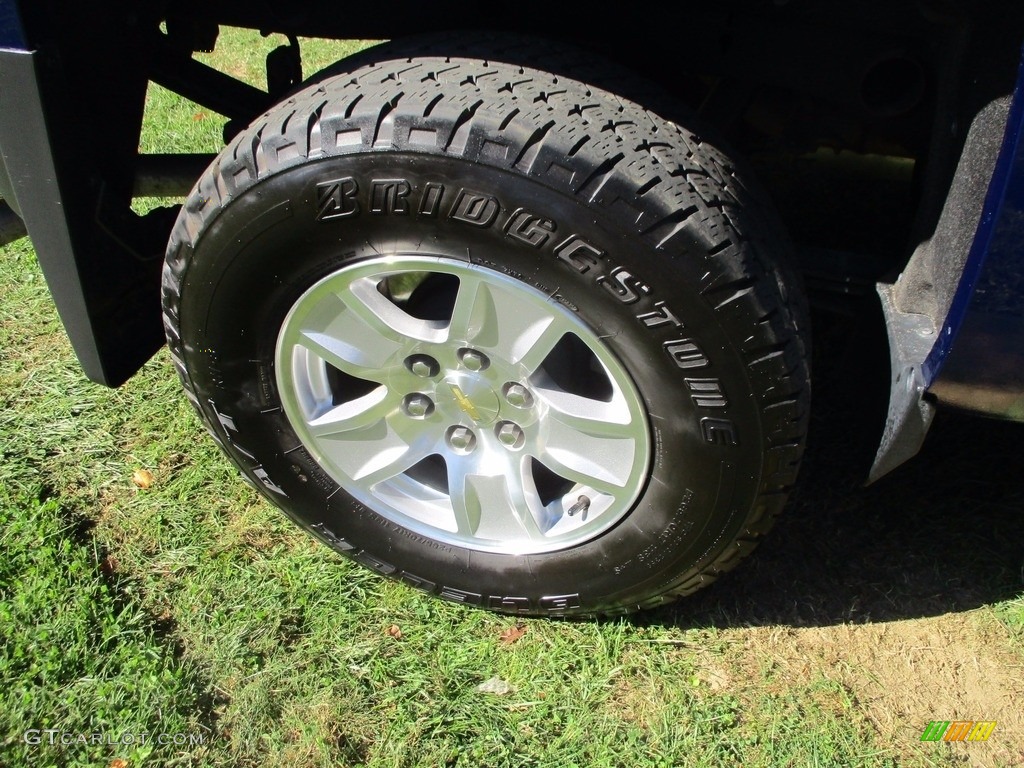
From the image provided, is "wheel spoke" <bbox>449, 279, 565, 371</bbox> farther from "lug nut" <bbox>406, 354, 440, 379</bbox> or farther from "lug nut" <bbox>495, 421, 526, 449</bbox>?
"lug nut" <bbox>495, 421, 526, 449</bbox>

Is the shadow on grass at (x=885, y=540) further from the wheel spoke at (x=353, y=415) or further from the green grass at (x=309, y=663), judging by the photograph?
the wheel spoke at (x=353, y=415)

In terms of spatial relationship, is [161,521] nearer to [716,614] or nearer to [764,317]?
[716,614]

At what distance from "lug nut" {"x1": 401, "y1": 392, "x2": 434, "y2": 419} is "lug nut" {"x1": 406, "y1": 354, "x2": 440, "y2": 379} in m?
0.08

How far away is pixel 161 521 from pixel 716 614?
173 cm

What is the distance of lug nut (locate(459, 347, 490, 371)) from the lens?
212cm

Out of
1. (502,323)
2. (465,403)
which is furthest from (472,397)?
(502,323)

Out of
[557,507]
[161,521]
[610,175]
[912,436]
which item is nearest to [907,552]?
[912,436]

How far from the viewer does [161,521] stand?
2777 millimetres

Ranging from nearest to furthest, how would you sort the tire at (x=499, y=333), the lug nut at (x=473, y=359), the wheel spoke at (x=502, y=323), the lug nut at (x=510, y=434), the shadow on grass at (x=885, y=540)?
the tire at (x=499, y=333), the wheel spoke at (x=502, y=323), the lug nut at (x=473, y=359), the lug nut at (x=510, y=434), the shadow on grass at (x=885, y=540)

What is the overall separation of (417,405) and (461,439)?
152 millimetres

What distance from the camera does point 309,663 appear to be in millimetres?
2400

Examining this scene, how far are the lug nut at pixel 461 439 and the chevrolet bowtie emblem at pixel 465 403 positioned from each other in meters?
0.07

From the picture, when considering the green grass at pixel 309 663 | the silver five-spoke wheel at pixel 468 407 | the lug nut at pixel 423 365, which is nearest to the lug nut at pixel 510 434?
the silver five-spoke wheel at pixel 468 407

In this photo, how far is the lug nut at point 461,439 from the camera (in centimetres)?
233
